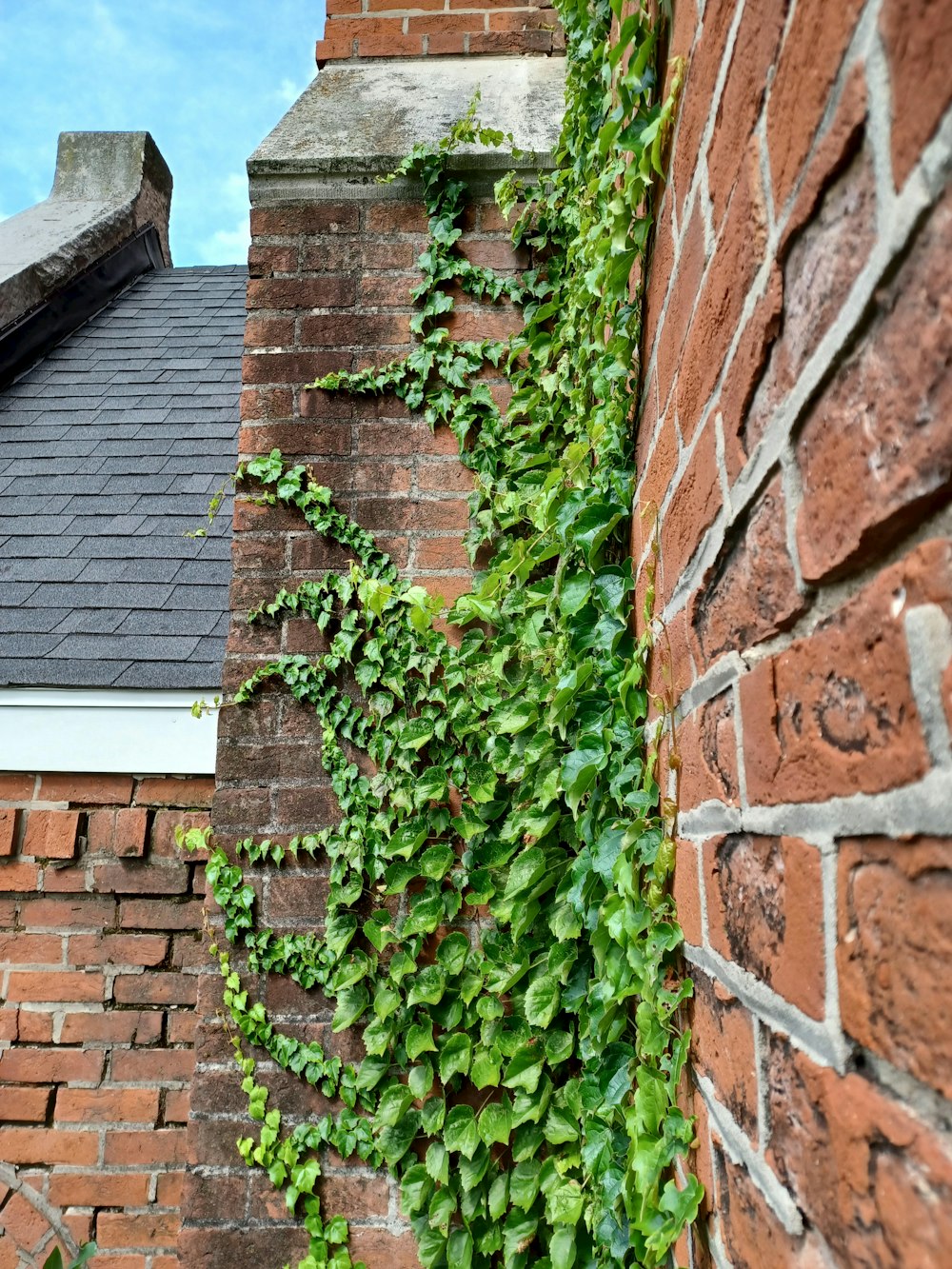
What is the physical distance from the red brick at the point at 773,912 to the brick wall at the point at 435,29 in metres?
2.36

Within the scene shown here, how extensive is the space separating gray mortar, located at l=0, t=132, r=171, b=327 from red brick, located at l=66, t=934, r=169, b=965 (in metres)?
3.10

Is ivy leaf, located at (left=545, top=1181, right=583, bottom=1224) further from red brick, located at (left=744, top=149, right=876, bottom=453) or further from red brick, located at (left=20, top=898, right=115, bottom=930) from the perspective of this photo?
red brick, located at (left=20, top=898, right=115, bottom=930)

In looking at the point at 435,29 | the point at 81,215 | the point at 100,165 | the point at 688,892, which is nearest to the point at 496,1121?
the point at 688,892

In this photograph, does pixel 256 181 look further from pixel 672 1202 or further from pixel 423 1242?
pixel 423 1242

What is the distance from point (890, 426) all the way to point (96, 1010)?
9.26ft

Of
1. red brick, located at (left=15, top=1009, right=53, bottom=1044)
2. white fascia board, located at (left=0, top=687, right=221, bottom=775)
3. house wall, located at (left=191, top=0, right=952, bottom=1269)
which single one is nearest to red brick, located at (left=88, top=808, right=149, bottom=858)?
white fascia board, located at (left=0, top=687, right=221, bottom=775)

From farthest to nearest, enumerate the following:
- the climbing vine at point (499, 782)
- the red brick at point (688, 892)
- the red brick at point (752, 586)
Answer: the climbing vine at point (499, 782) < the red brick at point (688, 892) < the red brick at point (752, 586)

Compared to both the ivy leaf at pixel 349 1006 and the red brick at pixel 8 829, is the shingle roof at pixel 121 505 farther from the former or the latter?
the ivy leaf at pixel 349 1006

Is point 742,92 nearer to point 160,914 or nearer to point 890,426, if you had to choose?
point 890,426

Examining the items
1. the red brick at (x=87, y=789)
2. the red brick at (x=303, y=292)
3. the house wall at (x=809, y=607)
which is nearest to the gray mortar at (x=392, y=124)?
the red brick at (x=303, y=292)

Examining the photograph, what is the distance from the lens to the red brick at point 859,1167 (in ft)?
1.19

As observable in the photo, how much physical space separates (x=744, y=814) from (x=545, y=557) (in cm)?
Answer: 107

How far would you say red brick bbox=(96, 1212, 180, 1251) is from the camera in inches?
94.7

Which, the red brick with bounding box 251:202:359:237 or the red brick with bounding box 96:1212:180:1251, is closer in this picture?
the red brick with bounding box 251:202:359:237
